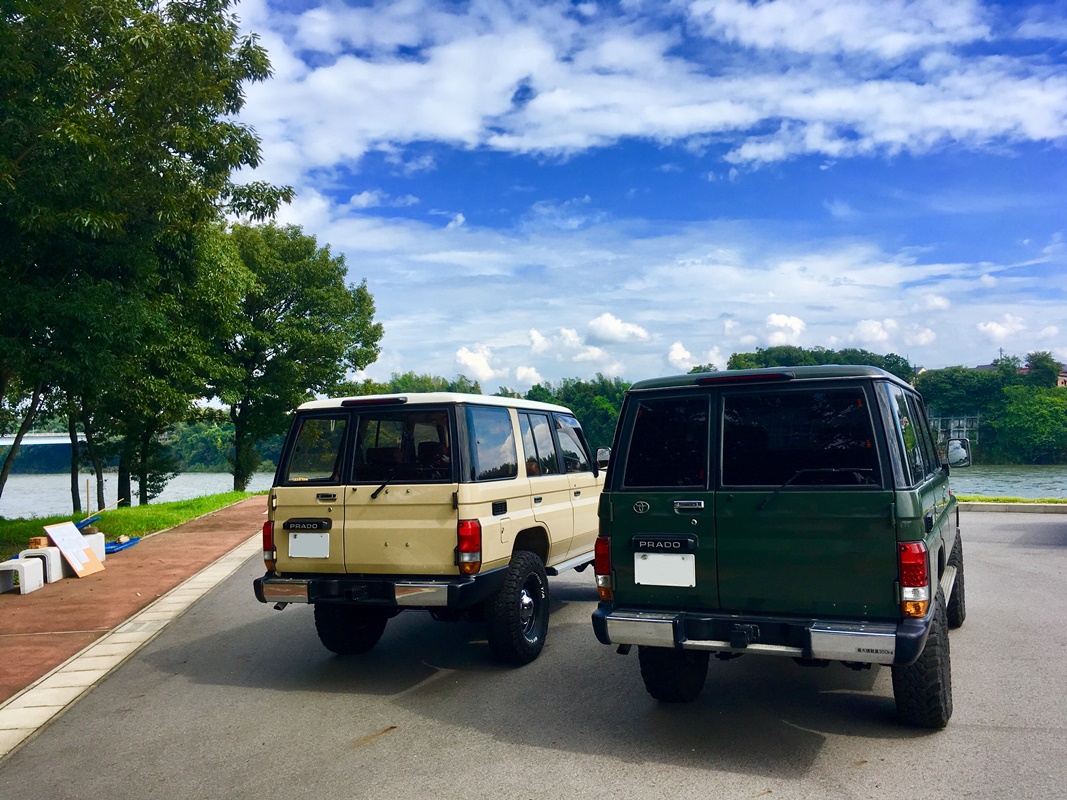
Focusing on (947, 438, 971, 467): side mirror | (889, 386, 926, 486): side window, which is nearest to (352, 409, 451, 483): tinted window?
(889, 386, 926, 486): side window

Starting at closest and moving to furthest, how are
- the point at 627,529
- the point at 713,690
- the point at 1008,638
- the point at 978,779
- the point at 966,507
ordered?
1. the point at 978,779
2. the point at 627,529
3. the point at 713,690
4. the point at 1008,638
5. the point at 966,507

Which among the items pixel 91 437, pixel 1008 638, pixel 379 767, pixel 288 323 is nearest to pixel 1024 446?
pixel 288 323

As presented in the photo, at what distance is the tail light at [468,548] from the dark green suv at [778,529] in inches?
49.5

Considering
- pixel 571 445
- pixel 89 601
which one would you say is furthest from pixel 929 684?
pixel 89 601

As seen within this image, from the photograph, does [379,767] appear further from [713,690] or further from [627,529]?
[713,690]

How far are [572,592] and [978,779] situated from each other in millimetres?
5767

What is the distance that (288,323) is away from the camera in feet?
125

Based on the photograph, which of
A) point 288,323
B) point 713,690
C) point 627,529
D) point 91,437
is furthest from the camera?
point 288,323

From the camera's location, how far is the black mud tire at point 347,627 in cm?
695

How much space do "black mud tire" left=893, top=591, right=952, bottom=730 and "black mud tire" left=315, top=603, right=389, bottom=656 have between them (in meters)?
3.98

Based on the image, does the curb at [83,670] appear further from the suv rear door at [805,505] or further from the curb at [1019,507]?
the curb at [1019,507]

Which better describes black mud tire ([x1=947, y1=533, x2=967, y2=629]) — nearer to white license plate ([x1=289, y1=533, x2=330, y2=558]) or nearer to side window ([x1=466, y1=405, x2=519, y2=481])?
side window ([x1=466, y1=405, x2=519, y2=481])

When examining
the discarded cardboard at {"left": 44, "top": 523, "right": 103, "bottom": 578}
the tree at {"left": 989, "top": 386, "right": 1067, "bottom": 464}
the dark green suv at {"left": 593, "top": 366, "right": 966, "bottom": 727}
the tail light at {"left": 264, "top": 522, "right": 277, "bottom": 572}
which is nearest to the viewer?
the dark green suv at {"left": 593, "top": 366, "right": 966, "bottom": 727}

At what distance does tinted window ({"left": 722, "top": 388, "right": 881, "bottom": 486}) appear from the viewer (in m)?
4.50
